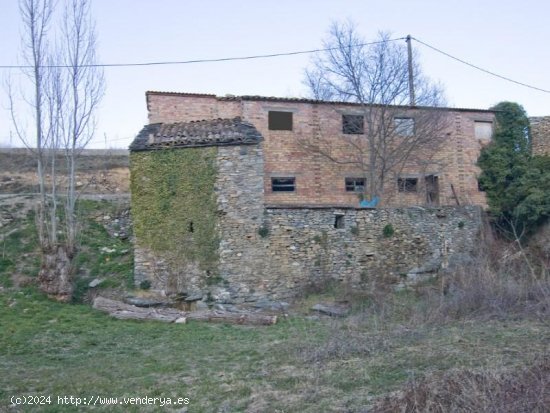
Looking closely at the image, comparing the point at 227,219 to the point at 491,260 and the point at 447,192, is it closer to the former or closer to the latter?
the point at 491,260

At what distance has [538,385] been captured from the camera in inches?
228

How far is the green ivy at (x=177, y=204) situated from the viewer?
14688 millimetres

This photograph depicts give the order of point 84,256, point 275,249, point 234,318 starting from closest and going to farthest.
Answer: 1. point 234,318
2. point 275,249
3. point 84,256

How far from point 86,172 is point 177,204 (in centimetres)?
986

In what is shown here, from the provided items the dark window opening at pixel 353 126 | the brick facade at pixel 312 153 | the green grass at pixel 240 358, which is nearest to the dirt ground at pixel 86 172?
the brick facade at pixel 312 153

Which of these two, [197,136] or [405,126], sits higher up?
[405,126]

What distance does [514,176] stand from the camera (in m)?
19.9

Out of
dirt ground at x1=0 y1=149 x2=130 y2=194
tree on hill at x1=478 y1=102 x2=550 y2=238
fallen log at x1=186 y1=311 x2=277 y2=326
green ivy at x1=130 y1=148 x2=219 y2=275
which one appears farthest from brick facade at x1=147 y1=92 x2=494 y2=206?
fallen log at x1=186 y1=311 x2=277 y2=326

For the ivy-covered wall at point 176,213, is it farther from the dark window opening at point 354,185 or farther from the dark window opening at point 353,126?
the dark window opening at point 353,126

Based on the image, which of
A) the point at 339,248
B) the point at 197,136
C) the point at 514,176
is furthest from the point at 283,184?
the point at 514,176

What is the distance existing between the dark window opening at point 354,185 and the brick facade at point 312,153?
20 centimetres

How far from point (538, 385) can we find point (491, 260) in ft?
36.3

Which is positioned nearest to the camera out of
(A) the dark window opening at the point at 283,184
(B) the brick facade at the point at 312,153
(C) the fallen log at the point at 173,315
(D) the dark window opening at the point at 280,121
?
(C) the fallen log at the point at 173,315

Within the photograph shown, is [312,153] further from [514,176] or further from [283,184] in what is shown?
[514,176]
